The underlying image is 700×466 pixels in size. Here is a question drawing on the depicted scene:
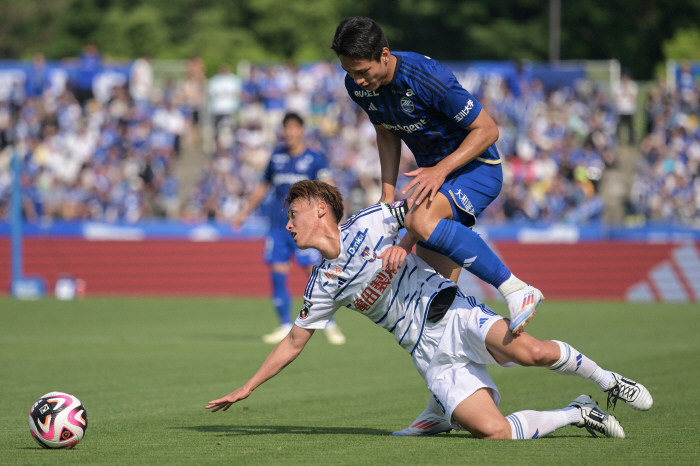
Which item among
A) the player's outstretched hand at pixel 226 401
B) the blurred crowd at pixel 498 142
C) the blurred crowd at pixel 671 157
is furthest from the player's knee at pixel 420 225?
the blurred crowd at pixel 498 142

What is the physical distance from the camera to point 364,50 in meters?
4.81

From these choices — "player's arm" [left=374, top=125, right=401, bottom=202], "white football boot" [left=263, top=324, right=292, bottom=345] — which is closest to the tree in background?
"white football boot" [left=263, top=324, right=292, bottom=345]

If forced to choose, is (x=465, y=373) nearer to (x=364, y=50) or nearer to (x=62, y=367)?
(x=364, y=50)

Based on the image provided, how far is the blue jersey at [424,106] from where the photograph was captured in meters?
4.97

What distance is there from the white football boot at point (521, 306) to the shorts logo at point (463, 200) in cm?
62

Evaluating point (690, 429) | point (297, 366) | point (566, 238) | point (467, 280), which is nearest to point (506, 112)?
point (566, 238)

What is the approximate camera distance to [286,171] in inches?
418

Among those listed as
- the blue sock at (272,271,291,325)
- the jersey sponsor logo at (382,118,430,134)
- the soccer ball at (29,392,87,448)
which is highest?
the jersey sponsor logo at (382,118,430,134)

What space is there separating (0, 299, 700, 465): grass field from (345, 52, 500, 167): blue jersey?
1716 mm

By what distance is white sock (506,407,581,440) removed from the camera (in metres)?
4.82

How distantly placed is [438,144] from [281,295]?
5.71 meters

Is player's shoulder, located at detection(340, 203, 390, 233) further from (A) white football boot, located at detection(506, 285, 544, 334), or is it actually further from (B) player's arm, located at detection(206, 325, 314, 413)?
(A) white football boot, located at detection(506, 285, 544, 334)

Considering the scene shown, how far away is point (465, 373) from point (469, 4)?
41.5 m


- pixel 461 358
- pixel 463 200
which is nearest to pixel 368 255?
pixel 463 200
